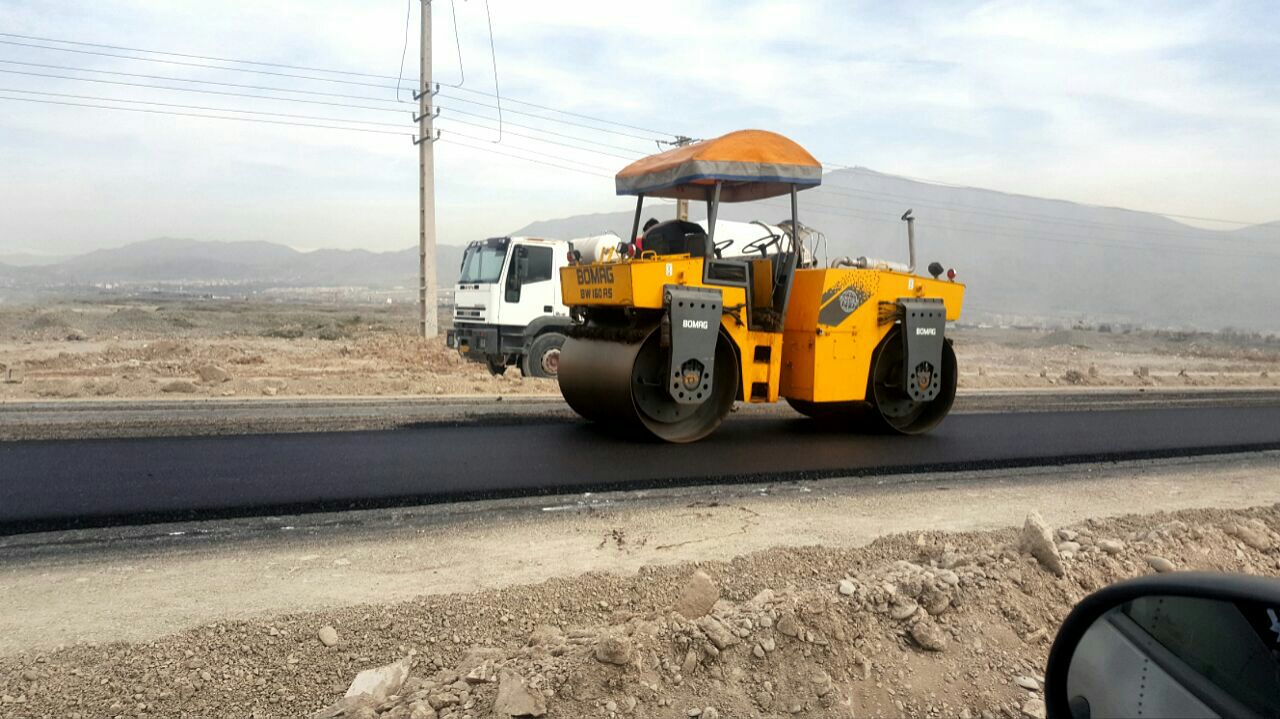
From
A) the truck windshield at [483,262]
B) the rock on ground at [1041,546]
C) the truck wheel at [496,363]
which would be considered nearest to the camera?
the rock on ground at [1041,546]

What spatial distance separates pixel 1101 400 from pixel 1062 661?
1226 cm

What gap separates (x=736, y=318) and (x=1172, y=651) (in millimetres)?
6093

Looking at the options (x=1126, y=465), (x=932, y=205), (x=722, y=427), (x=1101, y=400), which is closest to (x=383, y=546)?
(x=722, y=427)

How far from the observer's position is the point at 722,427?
8.59m

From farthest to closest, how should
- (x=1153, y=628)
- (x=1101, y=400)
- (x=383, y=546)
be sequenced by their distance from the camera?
(x=1101, y=400) → (x=383, y=546) → (x=1153, y=628)

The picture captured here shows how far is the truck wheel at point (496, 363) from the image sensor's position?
1446cm

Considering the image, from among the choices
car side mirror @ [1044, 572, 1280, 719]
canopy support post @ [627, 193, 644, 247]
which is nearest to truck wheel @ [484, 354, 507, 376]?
canopy support post @ [627, 193, 644, 247]

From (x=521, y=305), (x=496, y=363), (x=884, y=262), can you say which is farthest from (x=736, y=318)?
(x=496, y=363)

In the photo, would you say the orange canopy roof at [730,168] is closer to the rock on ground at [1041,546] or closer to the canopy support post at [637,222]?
the canopy support post at [637,222]

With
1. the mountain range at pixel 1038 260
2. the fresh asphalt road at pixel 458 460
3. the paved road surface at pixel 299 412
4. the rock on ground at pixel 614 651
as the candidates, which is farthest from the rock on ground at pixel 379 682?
the mountain range at pixel 1038 260

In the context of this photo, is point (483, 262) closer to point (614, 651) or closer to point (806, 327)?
point (806, 327)

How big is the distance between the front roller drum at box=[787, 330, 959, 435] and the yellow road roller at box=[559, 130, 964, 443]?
0.02 meters

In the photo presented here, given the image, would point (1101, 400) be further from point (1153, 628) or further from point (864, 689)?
point (1153, 628)

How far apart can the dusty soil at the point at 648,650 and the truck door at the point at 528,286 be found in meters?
10.0
